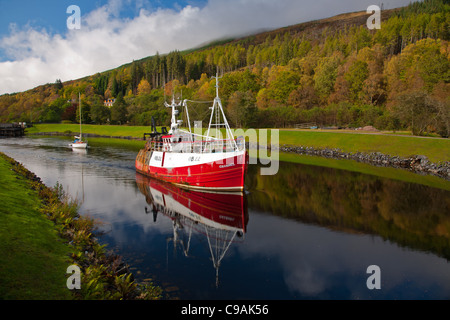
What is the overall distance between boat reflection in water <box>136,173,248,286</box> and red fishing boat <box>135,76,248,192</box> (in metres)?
1.36

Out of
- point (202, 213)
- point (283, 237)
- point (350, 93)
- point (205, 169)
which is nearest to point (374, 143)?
point (205, 169)

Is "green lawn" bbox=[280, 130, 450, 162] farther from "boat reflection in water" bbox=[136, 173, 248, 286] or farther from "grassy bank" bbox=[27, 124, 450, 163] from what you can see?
"boat reflection in water" bbox=[136, 173, 248, 286]

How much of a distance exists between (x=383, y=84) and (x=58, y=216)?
11443 cm

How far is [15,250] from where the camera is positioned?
1311 cm

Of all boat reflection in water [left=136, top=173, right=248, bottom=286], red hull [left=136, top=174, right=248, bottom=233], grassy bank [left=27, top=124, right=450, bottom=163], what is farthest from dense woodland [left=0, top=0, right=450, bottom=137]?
boat reflection in water [left=136, top=173, right=248, bottom=286]

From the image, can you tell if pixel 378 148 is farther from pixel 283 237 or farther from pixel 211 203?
pixel 283 237

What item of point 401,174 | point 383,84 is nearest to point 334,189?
point 401,174

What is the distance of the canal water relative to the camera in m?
15.5

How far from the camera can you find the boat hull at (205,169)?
3281 centimetres

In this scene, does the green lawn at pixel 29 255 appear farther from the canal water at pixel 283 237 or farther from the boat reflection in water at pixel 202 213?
the boat reflection in water at pixel 202 213

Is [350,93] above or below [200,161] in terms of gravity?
above

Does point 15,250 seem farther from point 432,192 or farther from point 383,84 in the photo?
point 383,84

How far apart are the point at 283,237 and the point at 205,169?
49.7 feet

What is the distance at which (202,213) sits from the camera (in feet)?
90.5
